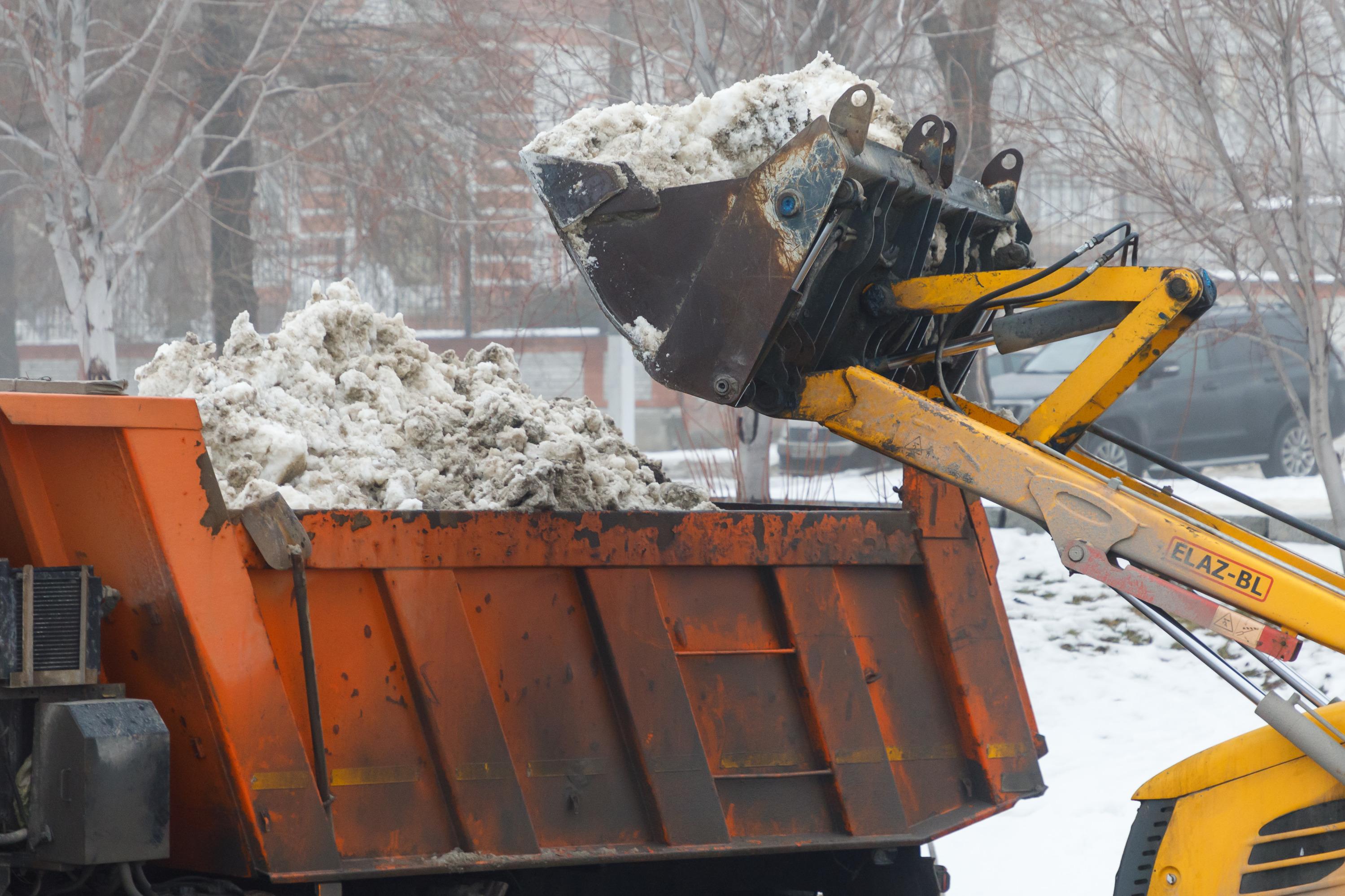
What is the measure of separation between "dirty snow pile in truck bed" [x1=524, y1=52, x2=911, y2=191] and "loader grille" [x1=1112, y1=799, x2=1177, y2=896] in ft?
6.15

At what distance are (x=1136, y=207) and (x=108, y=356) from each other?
7.46m

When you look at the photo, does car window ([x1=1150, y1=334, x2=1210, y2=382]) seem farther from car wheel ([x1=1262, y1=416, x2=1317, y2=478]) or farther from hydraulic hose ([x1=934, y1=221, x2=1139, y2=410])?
hydraulic hose ([x1=934, y1=221, x2=1139, y2=410])

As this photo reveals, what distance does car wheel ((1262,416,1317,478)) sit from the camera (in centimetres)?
1358

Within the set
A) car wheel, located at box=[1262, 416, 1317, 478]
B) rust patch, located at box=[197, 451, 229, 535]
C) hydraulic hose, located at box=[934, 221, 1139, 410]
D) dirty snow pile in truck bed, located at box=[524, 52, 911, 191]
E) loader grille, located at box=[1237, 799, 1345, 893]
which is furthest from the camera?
car wheel, located at box=[1262, 416, 1317, 478]

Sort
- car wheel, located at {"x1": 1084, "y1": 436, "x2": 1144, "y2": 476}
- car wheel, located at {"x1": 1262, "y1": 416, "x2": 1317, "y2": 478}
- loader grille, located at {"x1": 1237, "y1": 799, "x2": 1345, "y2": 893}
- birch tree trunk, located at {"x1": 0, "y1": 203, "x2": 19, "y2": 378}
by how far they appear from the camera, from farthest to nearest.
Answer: birch tree trunk, located at {"x1": 0, "y1": 203, "x2": 19, "y2": 378} → car wheel, located at {"x1": 1262, "y1": 416, "x2": 1317, "y2": 478} → car wheel, located at {"x1": 1084, "y1": 436, "x2": 1144, "y2": 476} → loader grille, located at {"x1": 1237, "y1": 799, "x2": 1345, "y2": 893}

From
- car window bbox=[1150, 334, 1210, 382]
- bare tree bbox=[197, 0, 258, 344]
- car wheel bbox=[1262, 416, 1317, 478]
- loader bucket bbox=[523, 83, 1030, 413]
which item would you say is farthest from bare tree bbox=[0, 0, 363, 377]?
car wheel bbox=[1262, 416, 1317, 478]

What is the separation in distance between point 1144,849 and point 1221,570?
80 cm

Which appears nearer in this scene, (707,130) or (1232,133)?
(707,130)

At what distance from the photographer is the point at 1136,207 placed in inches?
407

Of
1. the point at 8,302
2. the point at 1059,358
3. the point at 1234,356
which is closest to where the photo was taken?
the point at 1234,356

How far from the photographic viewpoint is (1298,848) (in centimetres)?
315

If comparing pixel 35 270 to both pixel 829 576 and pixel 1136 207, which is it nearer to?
pixel 1136 207

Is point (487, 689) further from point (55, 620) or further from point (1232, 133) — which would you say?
point (1232, 133)

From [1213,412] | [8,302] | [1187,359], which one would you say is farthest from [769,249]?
[8,302]
